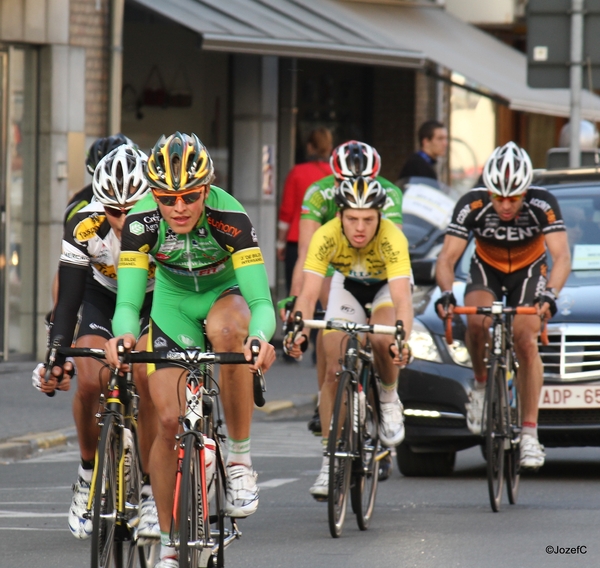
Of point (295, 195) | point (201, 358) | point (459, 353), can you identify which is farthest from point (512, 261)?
point (295, 195)

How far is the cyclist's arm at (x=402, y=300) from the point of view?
319 inches

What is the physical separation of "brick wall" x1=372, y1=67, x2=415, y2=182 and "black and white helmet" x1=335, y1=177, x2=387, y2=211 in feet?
47.8

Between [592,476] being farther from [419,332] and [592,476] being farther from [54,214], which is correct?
[54,214]

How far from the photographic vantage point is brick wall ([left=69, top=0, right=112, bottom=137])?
53.1 feet

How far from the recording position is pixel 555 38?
15.1 m

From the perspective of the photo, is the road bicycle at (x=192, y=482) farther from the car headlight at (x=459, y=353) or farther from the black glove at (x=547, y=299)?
the car headlight at (x=459, y=353)

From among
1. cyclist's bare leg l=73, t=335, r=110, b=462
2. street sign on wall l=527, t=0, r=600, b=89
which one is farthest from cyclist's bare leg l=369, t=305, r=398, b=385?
street sign on wall l=527, t=0, r=600, b=89

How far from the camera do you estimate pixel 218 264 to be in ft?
21.5

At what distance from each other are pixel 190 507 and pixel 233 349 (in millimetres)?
902

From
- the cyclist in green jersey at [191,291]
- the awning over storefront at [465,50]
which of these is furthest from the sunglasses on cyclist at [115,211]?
the awning over storefront at [465,50]

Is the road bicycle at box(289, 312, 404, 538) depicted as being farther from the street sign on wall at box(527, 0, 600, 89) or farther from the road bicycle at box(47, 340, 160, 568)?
the street sign on wall at box(527, 0, 600, 89)

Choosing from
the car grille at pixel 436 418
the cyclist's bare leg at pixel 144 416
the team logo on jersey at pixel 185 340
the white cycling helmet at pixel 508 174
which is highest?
the white cycling helmet at pixel 508 174

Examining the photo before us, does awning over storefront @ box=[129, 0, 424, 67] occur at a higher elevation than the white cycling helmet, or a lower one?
higher

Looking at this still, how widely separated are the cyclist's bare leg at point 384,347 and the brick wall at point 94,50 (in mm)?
8249
